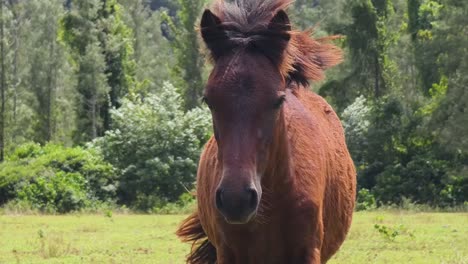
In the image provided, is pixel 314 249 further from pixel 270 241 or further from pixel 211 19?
pixel 211 19

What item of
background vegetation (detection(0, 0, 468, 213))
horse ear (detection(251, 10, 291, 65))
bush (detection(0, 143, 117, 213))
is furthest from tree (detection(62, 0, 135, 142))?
horse ear (detection(251, 10, 291, 65))

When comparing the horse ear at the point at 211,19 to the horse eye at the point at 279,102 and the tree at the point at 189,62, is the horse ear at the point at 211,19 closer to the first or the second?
the horse eye at the point at 279,102

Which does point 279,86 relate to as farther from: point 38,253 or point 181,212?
point 181,212

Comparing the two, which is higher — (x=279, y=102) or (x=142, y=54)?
(x=142, y=54)

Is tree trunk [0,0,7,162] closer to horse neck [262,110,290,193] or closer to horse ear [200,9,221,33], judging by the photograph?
horse neck [262,110,290,193]

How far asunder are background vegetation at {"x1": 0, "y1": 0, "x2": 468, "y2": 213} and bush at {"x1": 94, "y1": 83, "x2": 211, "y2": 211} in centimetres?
5

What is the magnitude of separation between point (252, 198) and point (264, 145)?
22.4 inches

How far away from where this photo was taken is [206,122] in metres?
36.9

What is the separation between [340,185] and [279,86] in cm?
227

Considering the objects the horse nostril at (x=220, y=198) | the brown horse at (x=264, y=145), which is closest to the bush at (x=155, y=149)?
the brown horse at (x=264, y=145)

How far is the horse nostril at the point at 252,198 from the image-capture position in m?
4.37

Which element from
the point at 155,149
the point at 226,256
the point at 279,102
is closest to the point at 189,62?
→ the point at 155,149

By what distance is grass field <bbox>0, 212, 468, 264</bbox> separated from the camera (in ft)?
46.1

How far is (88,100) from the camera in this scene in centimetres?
4788
